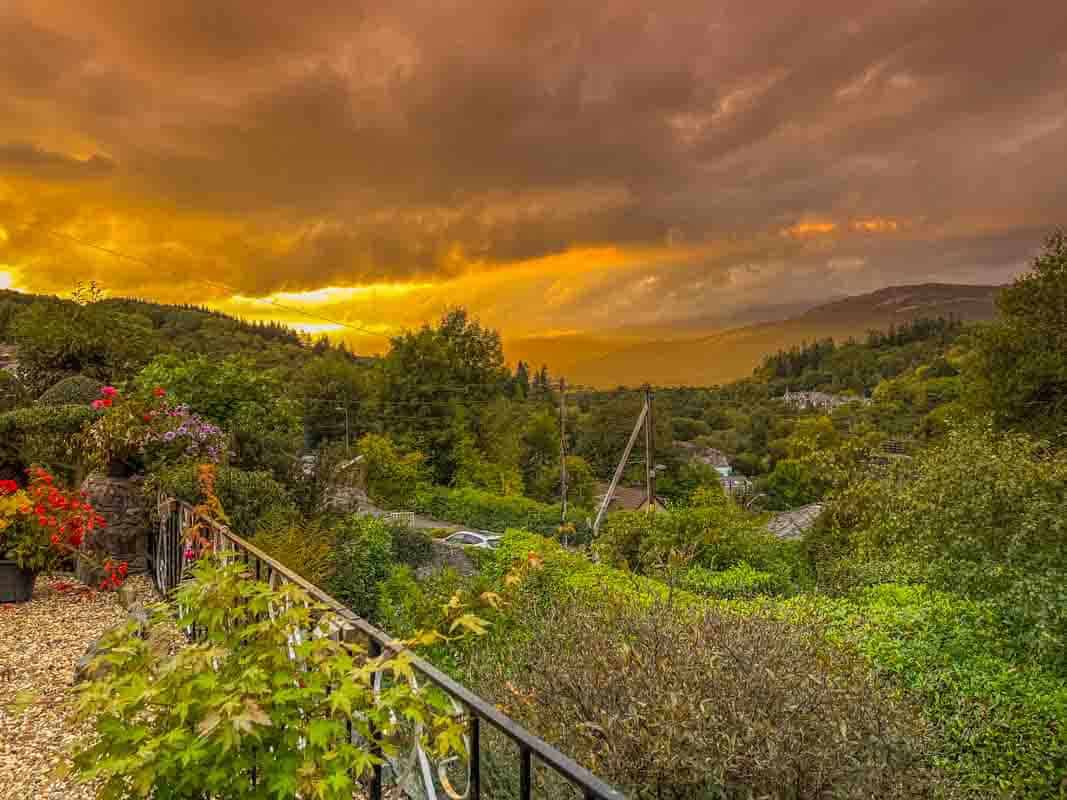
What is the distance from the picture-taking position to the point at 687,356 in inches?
2098

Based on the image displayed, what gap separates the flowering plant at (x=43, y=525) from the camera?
5918 mm

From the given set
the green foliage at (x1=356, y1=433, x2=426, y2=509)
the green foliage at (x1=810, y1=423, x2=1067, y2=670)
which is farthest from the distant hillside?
the green foliage at (x1=810, y1=423, x2=1067, y2=670)

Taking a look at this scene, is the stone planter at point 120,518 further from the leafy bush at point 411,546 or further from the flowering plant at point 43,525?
the leafy bush at point 411,546

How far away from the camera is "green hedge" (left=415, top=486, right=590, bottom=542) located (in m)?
30.9

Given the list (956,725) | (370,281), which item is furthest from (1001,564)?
(370,281)

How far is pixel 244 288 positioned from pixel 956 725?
15.6m

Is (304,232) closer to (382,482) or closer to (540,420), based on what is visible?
(382,482)

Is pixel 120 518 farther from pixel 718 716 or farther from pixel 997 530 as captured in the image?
pixel 997 530

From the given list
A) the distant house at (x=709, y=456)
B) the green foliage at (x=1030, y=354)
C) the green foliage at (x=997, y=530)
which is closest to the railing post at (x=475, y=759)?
the green foliage at (x=997, y=530)

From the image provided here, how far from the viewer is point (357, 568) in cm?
845

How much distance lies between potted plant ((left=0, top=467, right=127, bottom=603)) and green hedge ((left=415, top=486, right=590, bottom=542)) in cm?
2430

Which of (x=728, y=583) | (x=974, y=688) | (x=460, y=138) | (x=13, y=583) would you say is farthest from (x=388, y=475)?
(x=974, y=688)

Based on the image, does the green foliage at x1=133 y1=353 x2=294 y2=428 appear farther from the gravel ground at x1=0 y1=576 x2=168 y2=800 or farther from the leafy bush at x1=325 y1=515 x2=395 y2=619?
the gravel ground at x1=0 y1=576 x2=168 y2=800

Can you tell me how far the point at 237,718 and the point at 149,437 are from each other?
21.7 ft
